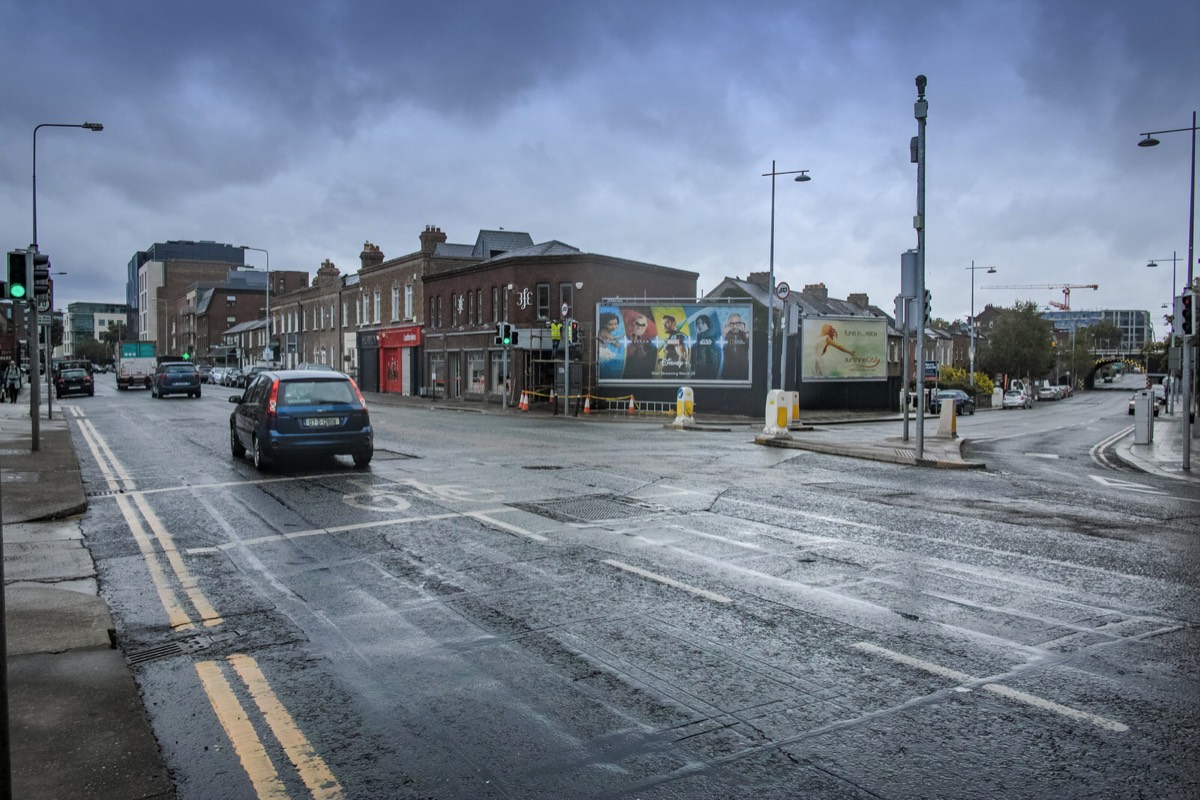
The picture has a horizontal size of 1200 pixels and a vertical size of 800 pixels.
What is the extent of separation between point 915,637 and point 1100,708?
1.35 metres

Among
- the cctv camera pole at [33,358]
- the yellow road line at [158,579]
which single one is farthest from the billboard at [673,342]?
the yellow road line at [158,579]

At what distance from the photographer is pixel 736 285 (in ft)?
195

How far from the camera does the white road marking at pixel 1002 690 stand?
178 inches

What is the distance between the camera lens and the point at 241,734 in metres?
4.39

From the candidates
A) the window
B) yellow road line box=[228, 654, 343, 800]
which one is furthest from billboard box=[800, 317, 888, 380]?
yellow road line box=[228, 654, 343, 800]

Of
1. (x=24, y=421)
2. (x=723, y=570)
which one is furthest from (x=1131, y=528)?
(x=24, y=421)

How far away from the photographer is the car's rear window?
14555 mm

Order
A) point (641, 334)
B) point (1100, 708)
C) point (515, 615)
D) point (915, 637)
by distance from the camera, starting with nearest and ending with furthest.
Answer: point (1100, 708) → point (915, 637) → point (515, 615) → point (641, 334)

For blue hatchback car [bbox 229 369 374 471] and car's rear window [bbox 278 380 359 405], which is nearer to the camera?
blue hatchback car [bbox 229 369 374 471]

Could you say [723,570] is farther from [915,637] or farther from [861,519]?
[861,519]

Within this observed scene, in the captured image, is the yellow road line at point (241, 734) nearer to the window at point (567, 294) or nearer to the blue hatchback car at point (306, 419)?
the blue hatchback car at point (306, 419)

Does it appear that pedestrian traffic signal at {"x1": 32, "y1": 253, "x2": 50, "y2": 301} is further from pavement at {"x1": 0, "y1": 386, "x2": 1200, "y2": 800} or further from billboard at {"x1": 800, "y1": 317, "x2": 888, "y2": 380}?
billboard at {"x1": 800, "y1": 317, "x2": 888, "y2": 380}

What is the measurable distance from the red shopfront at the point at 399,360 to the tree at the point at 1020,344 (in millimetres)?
59153

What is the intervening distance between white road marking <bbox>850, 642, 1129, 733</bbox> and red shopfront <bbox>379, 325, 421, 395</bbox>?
48.4 meters
